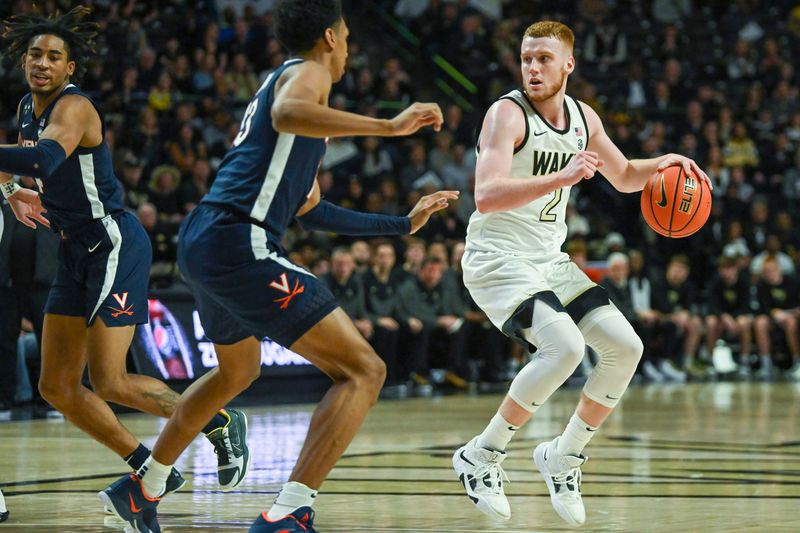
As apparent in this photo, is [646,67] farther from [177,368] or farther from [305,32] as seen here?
[305,32]

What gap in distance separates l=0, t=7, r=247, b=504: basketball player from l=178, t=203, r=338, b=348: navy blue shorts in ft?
3.72

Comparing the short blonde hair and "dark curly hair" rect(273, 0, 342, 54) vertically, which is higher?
the short blonde hair

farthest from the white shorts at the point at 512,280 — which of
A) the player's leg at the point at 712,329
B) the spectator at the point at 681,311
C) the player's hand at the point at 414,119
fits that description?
the player's leg at the point at 712,329

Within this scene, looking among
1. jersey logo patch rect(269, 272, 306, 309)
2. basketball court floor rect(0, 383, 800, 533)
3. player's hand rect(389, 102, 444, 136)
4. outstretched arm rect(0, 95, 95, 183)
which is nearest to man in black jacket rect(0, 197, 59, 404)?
basketball court floor rect(0, 383, 800, 533)

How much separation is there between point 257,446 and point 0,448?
1722 mm

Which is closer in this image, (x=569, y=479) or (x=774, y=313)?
(x=569, y=479)

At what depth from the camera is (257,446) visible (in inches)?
369

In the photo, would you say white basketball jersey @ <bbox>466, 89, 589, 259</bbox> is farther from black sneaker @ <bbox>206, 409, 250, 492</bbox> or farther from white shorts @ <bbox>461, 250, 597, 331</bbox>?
black sneaker @ <bbox>206, 409, 250, 492</bbox>

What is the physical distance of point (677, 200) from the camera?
6469 millimetres

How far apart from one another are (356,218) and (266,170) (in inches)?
30.9

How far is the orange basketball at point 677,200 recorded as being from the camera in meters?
6.45

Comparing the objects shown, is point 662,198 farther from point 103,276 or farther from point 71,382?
point 71,382

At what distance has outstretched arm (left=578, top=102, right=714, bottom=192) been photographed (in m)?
6.53

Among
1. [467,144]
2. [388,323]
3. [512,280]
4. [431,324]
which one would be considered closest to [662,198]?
[512,280]
